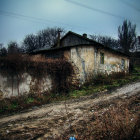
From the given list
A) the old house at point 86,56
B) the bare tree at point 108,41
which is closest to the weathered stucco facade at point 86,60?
the old house at point 86,56

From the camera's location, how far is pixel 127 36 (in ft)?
89.0

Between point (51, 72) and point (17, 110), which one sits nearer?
point (17, 110)

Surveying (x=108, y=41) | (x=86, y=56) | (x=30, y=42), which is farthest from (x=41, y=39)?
(x=86, y=56)

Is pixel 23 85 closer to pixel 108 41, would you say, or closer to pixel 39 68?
pixel 39 68

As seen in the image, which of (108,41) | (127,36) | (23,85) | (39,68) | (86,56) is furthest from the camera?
(108,41)

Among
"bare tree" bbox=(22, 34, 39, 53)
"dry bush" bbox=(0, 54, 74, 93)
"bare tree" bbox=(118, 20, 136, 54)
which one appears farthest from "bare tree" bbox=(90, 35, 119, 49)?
"dry bush" bbox=(0, 54, 74, 93)

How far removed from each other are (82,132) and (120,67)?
16.1 meters

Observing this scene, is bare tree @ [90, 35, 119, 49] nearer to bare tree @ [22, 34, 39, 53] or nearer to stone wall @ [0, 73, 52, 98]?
bare tree @ [22, 34, 39, 53]

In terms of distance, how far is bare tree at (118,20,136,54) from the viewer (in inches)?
1040

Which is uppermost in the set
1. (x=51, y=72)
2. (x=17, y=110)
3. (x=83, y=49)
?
(x=83, y=49)

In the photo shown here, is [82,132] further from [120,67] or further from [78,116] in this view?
[120,67]

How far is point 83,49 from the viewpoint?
11234 mm

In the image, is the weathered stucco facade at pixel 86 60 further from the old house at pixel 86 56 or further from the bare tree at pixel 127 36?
the bare tree at pixel 127 36

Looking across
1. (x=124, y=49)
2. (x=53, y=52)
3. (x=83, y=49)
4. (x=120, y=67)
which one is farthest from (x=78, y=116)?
(x=124, y=49)
